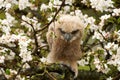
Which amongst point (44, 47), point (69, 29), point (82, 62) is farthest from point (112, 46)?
point (44, 47)

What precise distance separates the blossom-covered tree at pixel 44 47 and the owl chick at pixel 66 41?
0.31 feet

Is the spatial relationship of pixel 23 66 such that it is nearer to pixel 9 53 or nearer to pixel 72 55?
pixel 9 53

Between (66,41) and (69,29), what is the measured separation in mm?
180

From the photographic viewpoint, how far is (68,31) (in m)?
4.39

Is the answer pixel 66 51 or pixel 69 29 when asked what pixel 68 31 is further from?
pixel 66 51

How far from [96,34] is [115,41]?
229 mm

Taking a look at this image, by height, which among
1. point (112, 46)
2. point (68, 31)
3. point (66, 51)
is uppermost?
point (68, 31)

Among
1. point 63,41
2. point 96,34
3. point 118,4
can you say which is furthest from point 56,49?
point 118,4

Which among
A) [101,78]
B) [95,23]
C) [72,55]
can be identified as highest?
[95,23]

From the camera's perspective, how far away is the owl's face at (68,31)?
4.38 metres

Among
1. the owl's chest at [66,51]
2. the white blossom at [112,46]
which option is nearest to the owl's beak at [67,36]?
the owl's chest at [66,51]

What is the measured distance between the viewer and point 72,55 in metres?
4.72

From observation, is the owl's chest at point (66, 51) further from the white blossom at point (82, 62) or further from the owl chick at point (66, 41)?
the white blossom at point (82, 62)

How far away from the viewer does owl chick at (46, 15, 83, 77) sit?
440 centimetres
